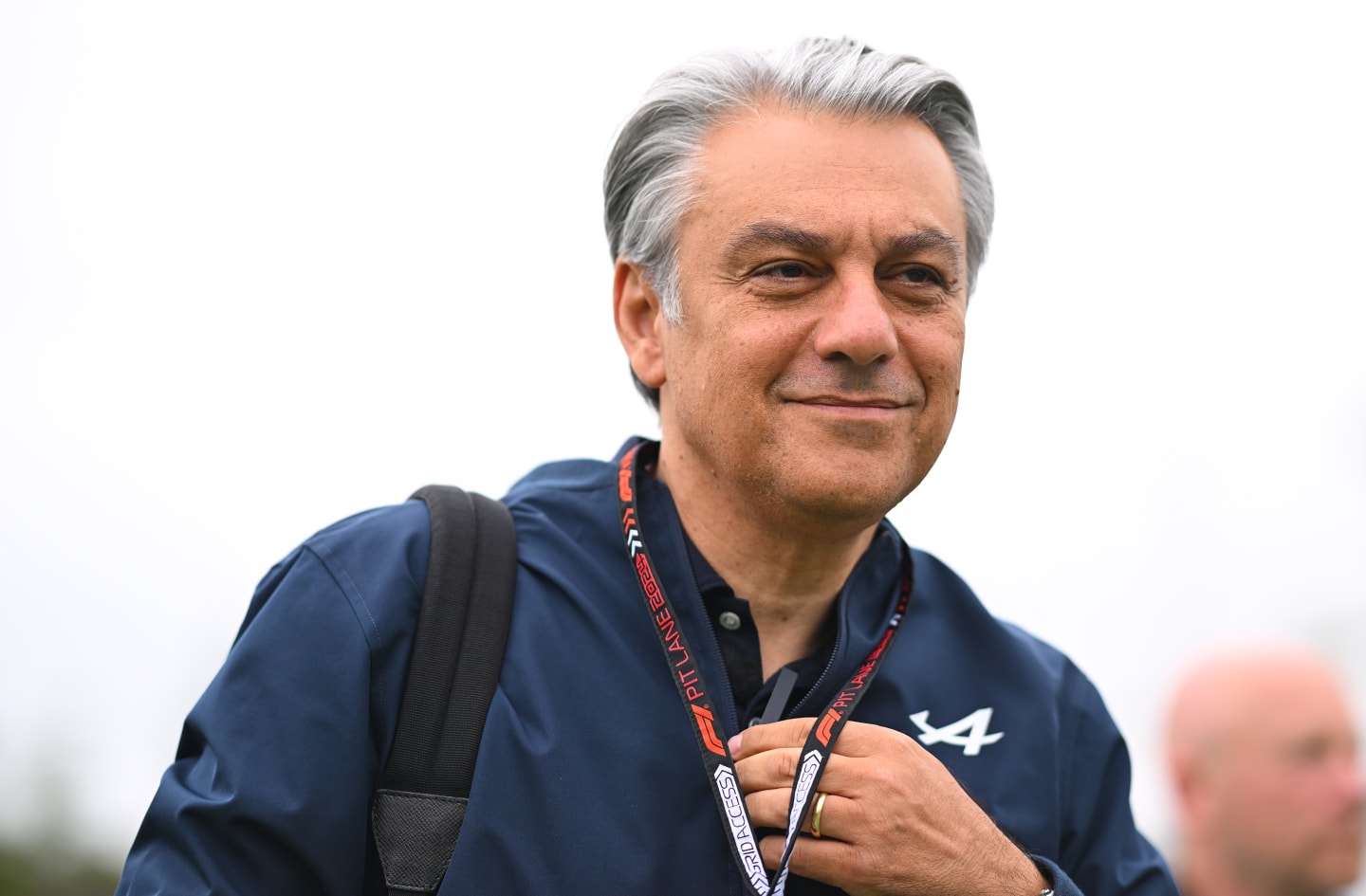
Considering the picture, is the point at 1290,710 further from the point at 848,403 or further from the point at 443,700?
the point at 443,700

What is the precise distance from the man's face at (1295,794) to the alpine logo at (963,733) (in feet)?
8.99

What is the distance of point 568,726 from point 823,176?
51.6 inches

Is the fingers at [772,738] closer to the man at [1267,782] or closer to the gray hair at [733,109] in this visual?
the gray hair at [733,109]

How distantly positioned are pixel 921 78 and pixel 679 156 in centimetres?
60

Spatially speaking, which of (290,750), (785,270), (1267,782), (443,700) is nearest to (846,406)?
(785,270)

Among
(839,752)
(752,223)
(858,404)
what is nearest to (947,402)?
(858,404)

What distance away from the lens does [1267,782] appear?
5289 millimetres

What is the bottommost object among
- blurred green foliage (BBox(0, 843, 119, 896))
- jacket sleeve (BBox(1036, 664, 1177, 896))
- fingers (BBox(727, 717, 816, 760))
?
blurred green foliage (BBox(0, 843, 119, 896))

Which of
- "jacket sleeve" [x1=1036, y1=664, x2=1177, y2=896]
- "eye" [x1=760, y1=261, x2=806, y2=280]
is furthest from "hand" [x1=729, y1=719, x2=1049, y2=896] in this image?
"eye" [x1=760, y1=261, x2=806, y2=280]

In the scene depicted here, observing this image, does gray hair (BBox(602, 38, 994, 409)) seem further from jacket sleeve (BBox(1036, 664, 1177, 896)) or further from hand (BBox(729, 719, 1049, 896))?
jacket sleeve (BBox(1036, 664, 1177, 896))

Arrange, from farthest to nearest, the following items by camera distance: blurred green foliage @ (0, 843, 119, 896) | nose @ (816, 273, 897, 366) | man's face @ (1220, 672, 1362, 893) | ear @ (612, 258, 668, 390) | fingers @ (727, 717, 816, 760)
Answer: blurred green foliage @ (0, 843, 119, 896), man's face @ (1220, 672, 1362, 893), ear @ (612, 258, 668, 390), nose @ (816, 273, 897, 366), fingers @ (727, 717, 816, 760)

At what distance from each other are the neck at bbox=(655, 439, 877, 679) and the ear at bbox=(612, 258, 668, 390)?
0.93 feet

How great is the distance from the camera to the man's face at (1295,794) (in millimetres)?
5160

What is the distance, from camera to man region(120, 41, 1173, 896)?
2.52 metres
